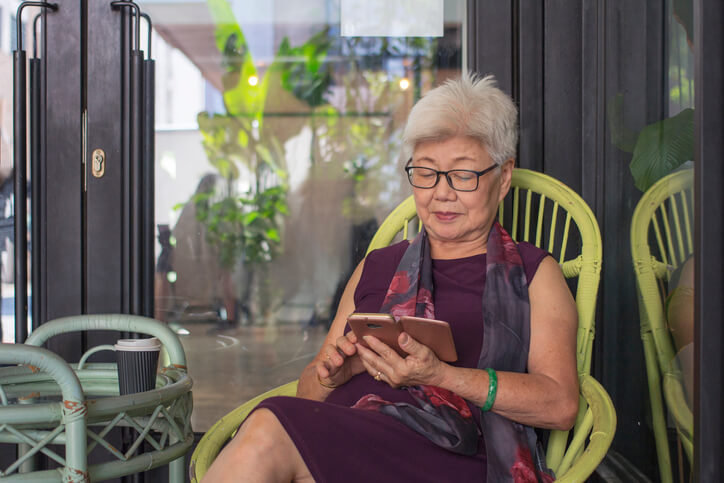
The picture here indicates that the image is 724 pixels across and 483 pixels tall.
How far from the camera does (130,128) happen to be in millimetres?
2205

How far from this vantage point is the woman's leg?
1.22 metres

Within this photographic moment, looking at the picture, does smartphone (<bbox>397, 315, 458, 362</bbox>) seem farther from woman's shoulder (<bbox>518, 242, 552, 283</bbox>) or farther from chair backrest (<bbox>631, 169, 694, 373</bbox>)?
chair backrest (<bbox>631, 169, 694, 373</bbox>)

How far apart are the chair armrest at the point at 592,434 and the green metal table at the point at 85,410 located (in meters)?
0.93

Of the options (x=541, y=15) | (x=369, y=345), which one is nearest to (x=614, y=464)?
(x=369, y=345)

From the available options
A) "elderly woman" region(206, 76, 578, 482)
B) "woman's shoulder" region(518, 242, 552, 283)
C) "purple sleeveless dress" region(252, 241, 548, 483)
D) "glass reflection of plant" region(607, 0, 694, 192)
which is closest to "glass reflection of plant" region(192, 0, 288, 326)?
"elderly woman" region(206, 76, 578, 482)

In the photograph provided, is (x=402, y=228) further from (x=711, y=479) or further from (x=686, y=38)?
(x=711, y=479)

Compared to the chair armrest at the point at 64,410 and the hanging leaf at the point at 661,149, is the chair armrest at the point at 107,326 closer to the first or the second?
the chair armrest at the point at 64,410

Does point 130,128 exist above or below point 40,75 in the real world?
below

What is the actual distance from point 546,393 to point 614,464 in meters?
0.75

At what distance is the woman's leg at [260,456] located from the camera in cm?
122

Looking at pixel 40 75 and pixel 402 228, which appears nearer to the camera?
pixel 402 228

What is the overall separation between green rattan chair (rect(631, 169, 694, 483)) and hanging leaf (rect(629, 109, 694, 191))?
0.03 m

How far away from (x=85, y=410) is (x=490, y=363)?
885 millimetres

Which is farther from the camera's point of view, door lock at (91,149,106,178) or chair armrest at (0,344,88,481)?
door lock at (91,149,106,178)
